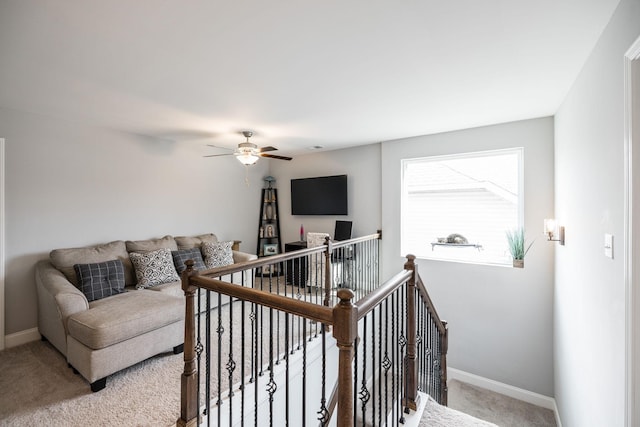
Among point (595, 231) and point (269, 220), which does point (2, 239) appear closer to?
point (269, 220)

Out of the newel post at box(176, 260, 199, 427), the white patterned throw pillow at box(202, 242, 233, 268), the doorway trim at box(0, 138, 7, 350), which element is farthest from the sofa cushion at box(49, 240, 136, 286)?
the newel post at box(176, 260, 199, 427)

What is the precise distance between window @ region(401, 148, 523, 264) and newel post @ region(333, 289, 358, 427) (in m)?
3.20

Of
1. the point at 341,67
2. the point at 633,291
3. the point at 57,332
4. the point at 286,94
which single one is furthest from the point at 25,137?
the point at 633,291

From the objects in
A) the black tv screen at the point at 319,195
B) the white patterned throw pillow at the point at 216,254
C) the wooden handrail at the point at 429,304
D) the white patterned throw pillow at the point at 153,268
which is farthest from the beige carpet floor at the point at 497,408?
the white patterned throw pillow at the point at 153,268

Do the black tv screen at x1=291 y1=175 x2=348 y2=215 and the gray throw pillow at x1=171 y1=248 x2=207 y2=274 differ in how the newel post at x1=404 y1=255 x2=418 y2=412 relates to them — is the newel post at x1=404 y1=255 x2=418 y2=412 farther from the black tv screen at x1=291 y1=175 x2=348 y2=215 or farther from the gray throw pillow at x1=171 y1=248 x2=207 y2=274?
the black tv screen at x1=291 y1=175 x2=348 y2=215

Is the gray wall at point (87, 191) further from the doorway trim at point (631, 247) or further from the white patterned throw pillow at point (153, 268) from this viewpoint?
the doorway trim at point (631, 247)

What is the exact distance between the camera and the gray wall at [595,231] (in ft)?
4.70

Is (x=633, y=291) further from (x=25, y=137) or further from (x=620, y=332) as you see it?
(x=25, y=137)

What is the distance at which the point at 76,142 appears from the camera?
3.35 m

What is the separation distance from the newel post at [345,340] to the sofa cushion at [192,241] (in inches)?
143

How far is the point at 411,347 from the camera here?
1810 mm

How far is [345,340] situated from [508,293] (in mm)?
3259

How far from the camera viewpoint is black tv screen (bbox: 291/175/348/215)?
15.8ft

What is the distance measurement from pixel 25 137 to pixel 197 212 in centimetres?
211
